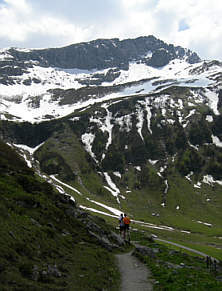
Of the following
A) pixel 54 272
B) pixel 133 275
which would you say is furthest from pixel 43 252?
pixel 133 275

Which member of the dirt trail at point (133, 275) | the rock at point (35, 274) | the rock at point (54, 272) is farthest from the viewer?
the dirt trail at point (133, 275)

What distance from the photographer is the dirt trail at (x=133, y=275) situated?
21.5 metres

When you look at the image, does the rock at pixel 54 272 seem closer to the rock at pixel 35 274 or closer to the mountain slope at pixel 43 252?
the mountain slope at pixel 43 252

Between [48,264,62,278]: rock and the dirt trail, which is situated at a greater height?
[48,264,62,278]: rock

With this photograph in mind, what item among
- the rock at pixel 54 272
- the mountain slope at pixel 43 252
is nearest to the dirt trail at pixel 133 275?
the mountain slope at pixel 43 252

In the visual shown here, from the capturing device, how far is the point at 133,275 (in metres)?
26.0

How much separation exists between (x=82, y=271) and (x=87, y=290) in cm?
466

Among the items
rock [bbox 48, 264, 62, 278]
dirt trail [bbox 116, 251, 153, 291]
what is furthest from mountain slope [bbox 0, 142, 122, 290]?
dirt trail [bbox 116, 251, 153, 291]

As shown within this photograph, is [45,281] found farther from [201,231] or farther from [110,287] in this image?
[201,231]

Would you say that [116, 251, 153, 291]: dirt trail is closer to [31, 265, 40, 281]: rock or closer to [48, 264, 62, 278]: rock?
[48, 264, 62, 278]: rock

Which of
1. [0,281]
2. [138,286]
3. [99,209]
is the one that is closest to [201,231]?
[99,209]

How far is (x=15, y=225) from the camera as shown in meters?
23.4

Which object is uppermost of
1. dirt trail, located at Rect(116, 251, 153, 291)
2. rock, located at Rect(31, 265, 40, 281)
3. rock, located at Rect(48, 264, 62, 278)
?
rock, located at Rect(31, 265, 40, 281)

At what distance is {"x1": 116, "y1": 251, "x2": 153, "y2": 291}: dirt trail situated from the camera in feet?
70.6
